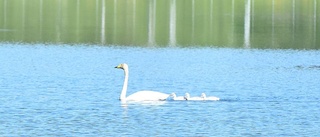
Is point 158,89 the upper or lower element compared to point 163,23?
lower

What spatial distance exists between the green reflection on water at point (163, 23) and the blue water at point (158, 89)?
25.8 feet

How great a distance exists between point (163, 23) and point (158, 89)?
48.9 metres

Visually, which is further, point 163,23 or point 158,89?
point 163,23

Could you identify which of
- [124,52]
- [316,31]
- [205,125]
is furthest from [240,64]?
[316,31]

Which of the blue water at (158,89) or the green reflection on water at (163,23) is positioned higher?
the green reflection on water at (163,23)

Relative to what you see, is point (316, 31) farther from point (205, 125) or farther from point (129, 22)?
point (205, 125)

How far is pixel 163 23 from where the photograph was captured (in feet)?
301

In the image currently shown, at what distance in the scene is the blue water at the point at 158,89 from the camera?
3206cm

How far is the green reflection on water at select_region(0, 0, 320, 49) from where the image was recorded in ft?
241

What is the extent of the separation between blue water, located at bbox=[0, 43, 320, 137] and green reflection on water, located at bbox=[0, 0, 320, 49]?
7875mm

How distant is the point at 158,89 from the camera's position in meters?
42.9

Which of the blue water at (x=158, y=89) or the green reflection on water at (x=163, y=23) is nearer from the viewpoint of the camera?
the blue water at (x=158, y=89)

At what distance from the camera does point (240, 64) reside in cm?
5628

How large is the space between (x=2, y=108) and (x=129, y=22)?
5592 centimetres
